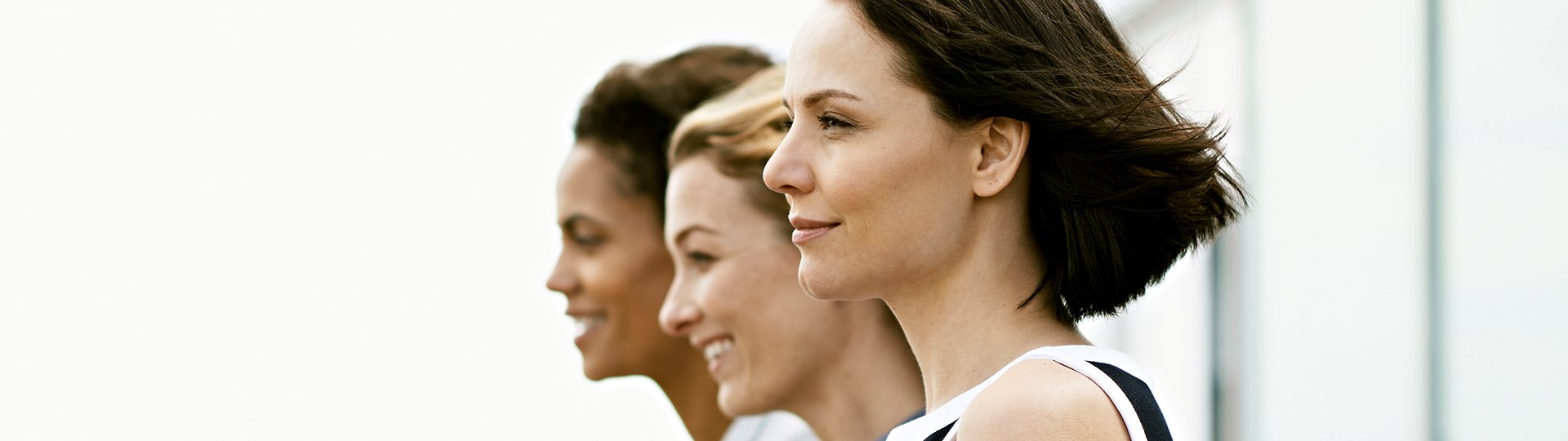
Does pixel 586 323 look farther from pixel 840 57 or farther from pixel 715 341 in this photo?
pixel 840 57

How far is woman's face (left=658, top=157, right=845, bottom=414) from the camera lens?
1838 mm

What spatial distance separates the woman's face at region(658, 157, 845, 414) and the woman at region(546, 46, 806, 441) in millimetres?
334

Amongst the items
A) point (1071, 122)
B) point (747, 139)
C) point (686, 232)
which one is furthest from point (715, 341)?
point (1071, 122)

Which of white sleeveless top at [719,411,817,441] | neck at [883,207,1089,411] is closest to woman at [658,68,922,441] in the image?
white sleeveless top at [719,411,817,441]

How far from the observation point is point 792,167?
1111 mm

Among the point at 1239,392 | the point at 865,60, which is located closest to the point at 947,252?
the point at 865,60

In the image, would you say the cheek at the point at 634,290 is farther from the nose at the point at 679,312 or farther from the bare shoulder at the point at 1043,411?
the bare shoulder at the point at 1043,411

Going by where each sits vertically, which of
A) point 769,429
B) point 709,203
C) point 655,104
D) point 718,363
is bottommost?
point 769,429

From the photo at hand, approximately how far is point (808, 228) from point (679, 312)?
2.84ft

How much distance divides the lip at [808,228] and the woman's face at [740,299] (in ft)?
2.27

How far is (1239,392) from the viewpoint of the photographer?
2.95 m

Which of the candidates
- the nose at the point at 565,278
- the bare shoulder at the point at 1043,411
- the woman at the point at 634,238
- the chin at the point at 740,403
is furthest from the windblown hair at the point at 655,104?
the bare shoulder at the point at 1043,411

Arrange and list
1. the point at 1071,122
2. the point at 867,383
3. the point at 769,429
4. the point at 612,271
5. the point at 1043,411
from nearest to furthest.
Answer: the point at 1043,411
the point at 1071,122
the point at 867,383
the point at 769,429
the point at 612,271

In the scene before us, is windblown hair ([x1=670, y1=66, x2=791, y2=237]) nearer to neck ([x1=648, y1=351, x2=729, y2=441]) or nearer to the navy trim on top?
neck ([x1=648, y1=351, x2=729, y2=441])
